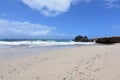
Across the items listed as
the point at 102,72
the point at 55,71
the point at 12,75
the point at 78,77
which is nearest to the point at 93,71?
the point at 102,72

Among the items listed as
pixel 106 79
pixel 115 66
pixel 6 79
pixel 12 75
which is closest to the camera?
pixel 106 79

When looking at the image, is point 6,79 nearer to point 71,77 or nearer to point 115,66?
point 71,77

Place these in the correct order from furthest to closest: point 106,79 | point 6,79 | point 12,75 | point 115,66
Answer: point 115,66 → point 12,75 → point 6,79 → point 106,79

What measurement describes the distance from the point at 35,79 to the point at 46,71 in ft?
3.16

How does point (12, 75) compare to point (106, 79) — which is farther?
point (12, 75)

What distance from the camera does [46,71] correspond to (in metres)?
7.21

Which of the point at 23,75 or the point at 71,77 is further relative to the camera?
the point at 23,75

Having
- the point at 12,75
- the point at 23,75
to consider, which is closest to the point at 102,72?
the point at 23,75

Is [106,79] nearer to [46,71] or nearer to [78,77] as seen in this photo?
[78,77]

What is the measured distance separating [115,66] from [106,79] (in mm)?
1697

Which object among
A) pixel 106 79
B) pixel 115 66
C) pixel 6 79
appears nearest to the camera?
pixel 106 79

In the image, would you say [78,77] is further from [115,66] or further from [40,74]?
[115,66]

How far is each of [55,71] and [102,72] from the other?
5.55 feet

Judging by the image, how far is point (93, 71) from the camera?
22.2ft
